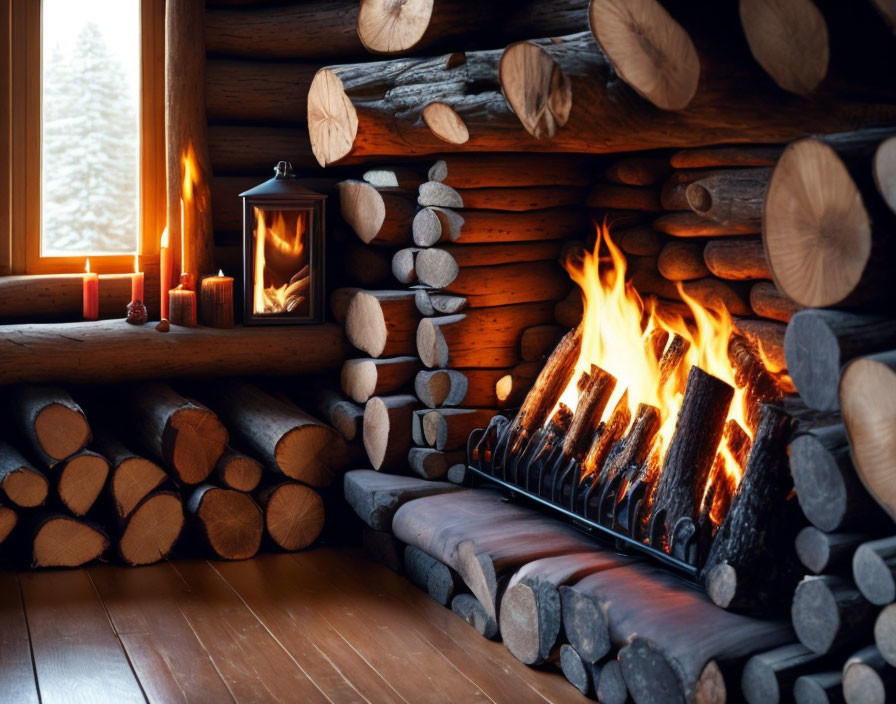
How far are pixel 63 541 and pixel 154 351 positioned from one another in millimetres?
842

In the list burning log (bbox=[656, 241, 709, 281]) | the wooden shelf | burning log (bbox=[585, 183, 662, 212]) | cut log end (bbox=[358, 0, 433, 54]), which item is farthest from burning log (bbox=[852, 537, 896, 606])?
the wooden shelf

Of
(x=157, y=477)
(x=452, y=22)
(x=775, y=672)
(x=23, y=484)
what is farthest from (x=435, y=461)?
(x=775, y=672)

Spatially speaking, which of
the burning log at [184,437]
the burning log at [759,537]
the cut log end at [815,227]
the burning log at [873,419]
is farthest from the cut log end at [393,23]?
the burning log at [873,419]

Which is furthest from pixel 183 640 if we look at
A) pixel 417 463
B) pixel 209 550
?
pixel 417 463

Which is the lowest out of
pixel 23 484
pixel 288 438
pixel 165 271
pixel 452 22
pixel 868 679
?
pixel 868 679

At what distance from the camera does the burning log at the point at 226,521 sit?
169 inches

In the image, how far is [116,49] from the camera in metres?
4.97

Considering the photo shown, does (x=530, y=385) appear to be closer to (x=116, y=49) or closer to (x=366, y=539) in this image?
(x=366, y=539)

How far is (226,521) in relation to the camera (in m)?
4.34

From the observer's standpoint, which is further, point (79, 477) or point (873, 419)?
point (79, 477)

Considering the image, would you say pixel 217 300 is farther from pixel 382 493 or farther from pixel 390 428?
pixel 382 493

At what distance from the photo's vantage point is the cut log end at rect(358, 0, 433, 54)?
4199 mm

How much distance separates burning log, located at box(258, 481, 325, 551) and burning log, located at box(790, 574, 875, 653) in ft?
7.28

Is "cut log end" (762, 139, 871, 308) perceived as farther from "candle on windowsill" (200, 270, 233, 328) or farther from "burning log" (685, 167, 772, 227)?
"candle on windowsill" (200, 270, 233, 328)
